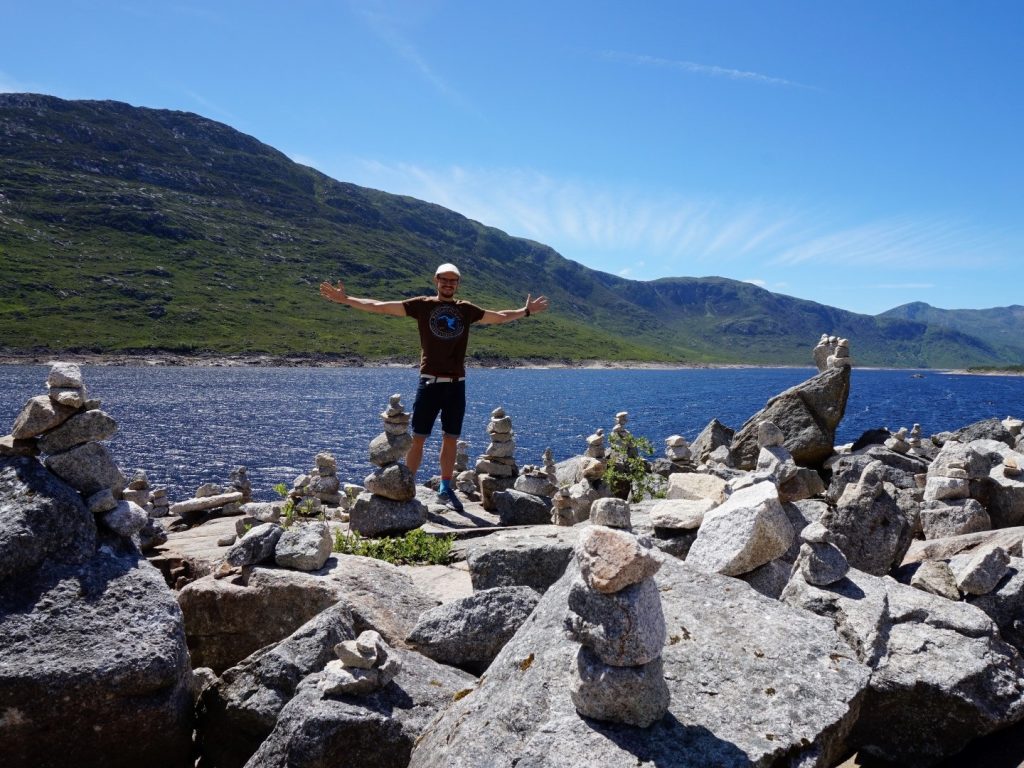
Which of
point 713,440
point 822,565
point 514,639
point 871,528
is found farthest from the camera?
point 713,440

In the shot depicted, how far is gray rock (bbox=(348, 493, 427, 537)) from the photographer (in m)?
12.1

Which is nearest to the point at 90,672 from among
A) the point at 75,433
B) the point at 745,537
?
the point at 75,433

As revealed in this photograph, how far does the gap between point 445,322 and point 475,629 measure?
7.54 metres

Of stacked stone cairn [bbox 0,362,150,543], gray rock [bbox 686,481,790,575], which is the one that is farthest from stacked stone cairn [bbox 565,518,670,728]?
stacked stone cairn [bbox 0,362,150,543]

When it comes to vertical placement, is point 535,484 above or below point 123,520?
below

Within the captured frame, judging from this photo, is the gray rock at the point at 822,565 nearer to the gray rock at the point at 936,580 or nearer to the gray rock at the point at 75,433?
the gray rock at the point at 936,580

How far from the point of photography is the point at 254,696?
6496mm

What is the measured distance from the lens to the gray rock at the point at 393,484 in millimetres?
12211

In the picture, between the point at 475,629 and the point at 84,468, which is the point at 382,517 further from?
the point at 84,468

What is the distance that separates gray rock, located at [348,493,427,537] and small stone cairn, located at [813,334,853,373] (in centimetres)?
1538

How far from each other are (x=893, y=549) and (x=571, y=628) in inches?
228

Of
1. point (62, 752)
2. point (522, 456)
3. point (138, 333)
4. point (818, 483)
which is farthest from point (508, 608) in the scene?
point (138, 333)

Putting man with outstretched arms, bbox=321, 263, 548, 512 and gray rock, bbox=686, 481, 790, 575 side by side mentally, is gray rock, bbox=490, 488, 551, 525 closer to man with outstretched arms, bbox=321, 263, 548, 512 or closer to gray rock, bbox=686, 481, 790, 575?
man with outstretched arms, bbox=321, 263, 548, 512

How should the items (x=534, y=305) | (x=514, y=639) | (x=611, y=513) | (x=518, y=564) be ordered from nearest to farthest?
1. (x=514, y=639)
2. (x=611, y=513)
3. (x=518, y=564)
4. (x=534, y=305)
